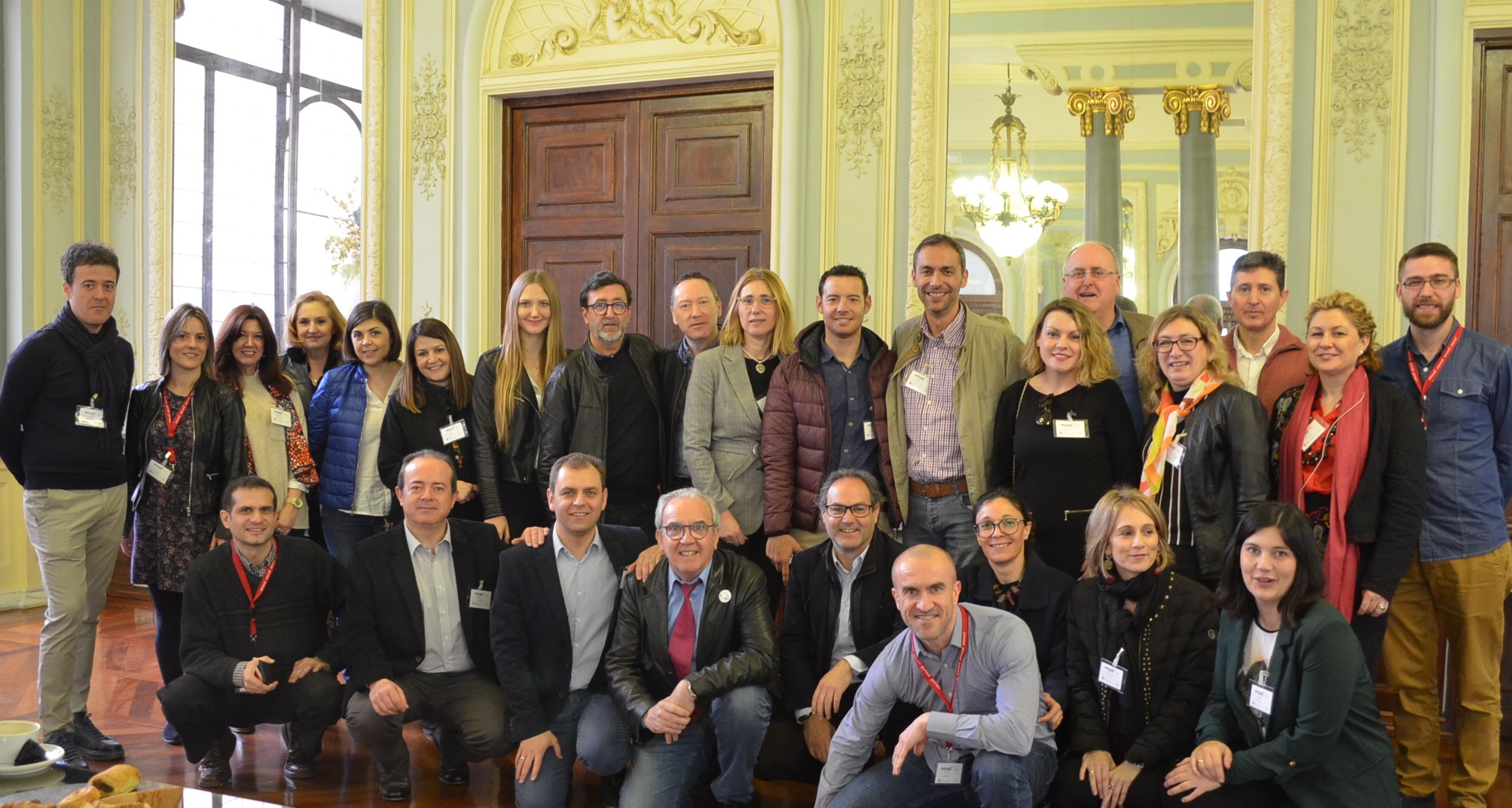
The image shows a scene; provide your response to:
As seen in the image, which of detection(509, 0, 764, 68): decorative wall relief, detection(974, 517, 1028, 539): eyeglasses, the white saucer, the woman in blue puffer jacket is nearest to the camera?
the white saucer

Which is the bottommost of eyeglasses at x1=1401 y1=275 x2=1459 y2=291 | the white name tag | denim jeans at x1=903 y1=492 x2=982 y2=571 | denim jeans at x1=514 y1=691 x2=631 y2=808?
denim jeans at x1=514 y1=691 x2=631 y2=808

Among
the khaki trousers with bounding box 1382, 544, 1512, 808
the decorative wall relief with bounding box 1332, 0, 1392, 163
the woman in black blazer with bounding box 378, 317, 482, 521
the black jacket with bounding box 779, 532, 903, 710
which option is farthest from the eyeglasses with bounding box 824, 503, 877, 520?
the decorative wall relief with bounding box 1332, 0, 1392, 163

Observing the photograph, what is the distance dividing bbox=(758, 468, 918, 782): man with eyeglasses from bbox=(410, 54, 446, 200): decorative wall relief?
365 cm

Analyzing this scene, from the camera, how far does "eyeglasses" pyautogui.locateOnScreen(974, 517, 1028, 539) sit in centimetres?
340

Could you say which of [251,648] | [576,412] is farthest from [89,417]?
[576,412]

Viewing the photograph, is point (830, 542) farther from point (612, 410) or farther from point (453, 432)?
point (453, 432)

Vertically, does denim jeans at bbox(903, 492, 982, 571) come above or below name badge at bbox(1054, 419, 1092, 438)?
below

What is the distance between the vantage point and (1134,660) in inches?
129

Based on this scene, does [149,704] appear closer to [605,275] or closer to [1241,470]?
[605,275]

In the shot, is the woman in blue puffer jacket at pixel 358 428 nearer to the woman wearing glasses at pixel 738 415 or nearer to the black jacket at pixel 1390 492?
the woman wearing glasses at pixel 738 415

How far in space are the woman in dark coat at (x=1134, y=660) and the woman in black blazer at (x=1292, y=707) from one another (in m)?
0.13

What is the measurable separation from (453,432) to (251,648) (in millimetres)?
974

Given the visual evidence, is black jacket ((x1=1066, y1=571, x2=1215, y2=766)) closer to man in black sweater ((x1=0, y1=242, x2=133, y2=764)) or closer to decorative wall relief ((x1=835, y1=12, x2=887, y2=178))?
decorative wall relief ((x1=835, y1=12, x2=887, y2=178))

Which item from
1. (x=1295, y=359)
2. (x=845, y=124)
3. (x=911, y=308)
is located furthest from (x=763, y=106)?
(x=1295, y=359)
